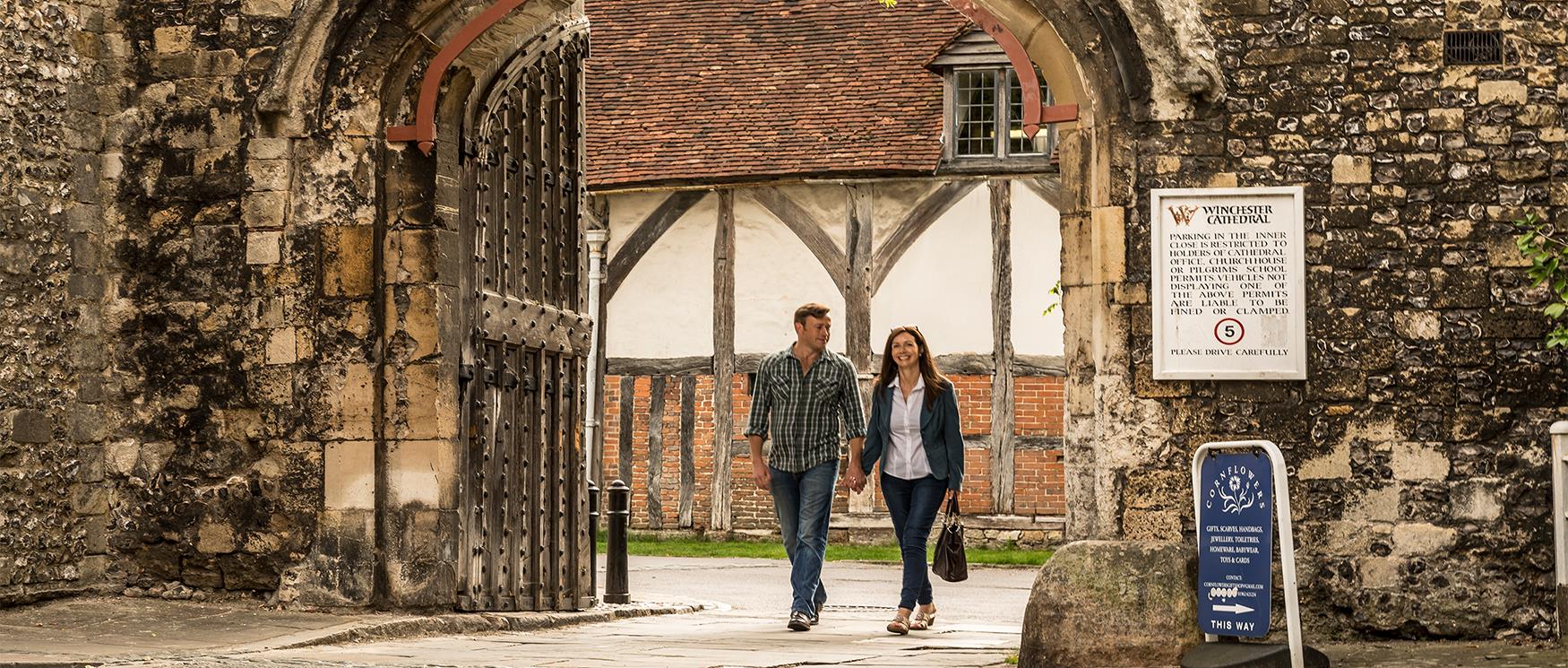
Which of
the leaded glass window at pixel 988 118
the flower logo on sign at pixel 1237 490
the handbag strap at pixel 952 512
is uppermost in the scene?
the leaded glass window at pixel 988 118

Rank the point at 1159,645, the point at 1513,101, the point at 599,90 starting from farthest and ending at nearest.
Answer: the point at 599,90 → the point at 1513,101 → the point at 1159,645

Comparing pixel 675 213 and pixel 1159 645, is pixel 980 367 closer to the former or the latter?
pixel 675 213

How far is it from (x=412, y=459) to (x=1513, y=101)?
4.70 m

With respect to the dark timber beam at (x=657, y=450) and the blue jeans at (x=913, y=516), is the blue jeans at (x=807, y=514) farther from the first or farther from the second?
the dark timber beam at (x=657, y=450)

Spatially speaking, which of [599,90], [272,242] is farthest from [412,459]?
[599,90]

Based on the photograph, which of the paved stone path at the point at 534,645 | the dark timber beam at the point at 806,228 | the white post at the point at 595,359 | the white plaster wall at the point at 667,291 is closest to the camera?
the paved stone path at the point at 534,645

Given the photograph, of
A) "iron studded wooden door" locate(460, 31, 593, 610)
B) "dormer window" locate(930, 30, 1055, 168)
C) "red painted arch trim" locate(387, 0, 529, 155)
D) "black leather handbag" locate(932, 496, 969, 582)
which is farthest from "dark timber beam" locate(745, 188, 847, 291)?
"red painted arch trim" locate(387, 0, 529, 155)

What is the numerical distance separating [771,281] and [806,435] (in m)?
9.90

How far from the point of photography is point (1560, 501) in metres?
7.50

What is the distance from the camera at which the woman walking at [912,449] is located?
8992 mm

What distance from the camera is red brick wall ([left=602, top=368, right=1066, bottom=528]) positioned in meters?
18.4

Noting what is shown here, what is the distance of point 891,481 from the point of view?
29.9 feet

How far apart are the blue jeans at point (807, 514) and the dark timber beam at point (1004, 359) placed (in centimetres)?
920

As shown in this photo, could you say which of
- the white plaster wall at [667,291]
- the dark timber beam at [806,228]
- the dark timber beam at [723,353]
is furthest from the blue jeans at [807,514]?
the white plaster wall at [667,291]
